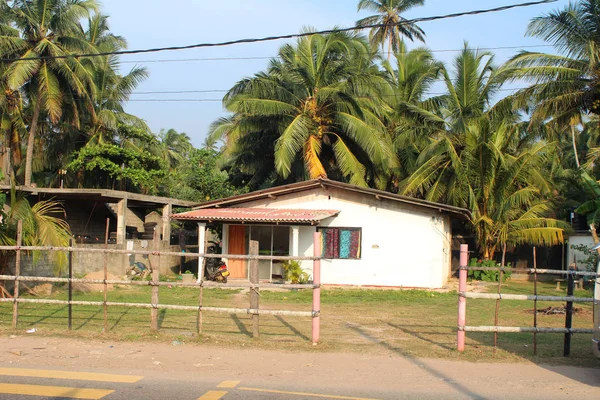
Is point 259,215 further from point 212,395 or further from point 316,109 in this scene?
point 212,395

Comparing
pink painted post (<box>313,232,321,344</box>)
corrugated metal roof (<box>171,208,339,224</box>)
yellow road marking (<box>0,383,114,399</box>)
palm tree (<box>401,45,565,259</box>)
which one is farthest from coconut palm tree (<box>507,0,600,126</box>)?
yellow road marking (<box>0,383,114,399</box>)

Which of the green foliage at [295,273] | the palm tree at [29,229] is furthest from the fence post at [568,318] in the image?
the green foliage at [295,273]

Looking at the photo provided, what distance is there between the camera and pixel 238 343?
32.2 feet

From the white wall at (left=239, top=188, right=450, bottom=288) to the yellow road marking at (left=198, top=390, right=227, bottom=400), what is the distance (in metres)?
13.8

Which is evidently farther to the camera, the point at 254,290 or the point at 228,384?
the point at 254,290

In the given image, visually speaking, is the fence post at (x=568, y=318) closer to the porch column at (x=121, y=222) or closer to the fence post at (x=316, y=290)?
the fence post at (x=316, y=290)

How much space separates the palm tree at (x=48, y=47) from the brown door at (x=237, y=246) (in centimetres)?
1123

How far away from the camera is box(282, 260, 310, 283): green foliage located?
1977 centimetres

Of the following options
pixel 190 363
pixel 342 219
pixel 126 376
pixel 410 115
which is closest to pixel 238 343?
pixel 190 363

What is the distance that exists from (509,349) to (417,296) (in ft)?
28.4

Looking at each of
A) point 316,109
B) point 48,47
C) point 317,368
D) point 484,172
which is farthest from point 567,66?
point 48,47

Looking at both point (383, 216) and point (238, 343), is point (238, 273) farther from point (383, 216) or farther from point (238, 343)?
point (238, 343)

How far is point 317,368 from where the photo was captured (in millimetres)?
8312

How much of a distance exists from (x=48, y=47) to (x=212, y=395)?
79.4 ft
